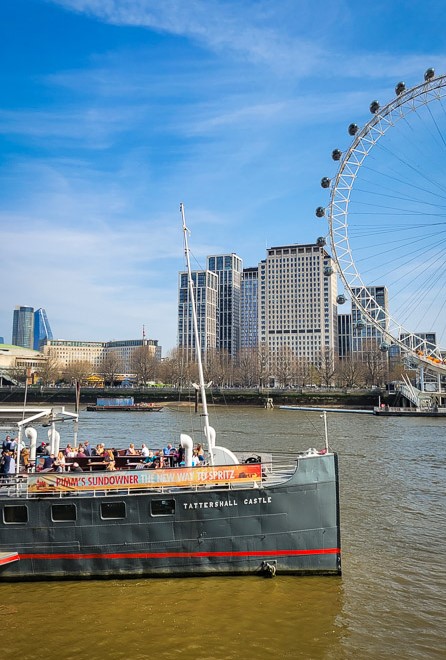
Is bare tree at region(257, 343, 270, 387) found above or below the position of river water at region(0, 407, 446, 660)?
above

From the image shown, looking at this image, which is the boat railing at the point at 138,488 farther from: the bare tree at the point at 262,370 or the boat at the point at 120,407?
the bare tree at the point at 262,370

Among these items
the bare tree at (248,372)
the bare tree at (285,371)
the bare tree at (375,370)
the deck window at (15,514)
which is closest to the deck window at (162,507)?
the deck window at (15,514)

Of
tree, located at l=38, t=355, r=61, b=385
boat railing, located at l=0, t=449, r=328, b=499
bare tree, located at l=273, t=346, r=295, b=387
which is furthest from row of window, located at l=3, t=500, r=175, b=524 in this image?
tree, located at l=38, t=355, r=61, b=385

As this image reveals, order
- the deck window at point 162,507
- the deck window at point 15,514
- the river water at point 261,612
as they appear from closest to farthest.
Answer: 1. the river water at point 261,612
2. the deck window at point 162,507
3. the deck window at point 15,514

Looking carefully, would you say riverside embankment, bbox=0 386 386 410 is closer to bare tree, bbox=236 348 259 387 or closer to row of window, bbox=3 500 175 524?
bare tree, bbox=236 348 259 387

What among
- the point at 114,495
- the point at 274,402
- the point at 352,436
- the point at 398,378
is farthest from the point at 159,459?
the point at 398,378

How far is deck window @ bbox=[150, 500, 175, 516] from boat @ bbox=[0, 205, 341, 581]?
28 millimetres

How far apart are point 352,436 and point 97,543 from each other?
39.1 m

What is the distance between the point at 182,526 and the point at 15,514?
189 inches

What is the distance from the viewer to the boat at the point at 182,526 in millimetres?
15695

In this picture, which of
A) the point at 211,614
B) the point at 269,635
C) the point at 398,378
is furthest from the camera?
the point at 398,378

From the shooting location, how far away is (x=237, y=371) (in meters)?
163

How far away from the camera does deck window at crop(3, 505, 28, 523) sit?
16094 millimetres

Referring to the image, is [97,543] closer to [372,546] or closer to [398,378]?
[372,546]
